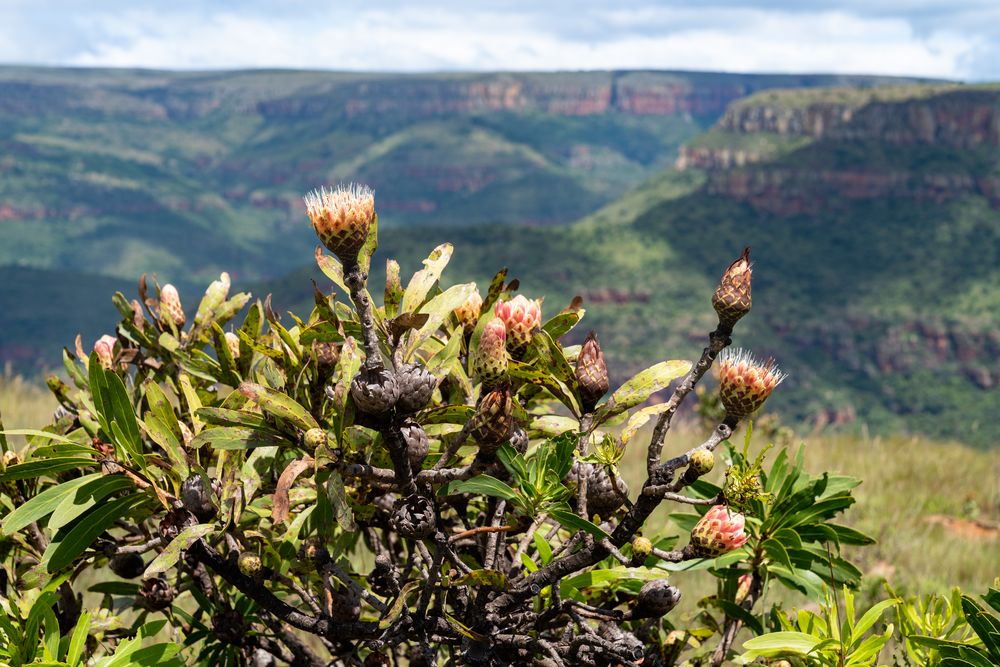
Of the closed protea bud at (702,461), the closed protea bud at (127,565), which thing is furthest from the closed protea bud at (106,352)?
the closed protea bud at (702,461)

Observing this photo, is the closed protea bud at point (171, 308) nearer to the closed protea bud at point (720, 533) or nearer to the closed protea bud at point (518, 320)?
the closed protea bud at point (518, 320)

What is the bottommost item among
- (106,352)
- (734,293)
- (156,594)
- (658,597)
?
(156,594)

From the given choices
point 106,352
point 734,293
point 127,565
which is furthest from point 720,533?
point 106,352

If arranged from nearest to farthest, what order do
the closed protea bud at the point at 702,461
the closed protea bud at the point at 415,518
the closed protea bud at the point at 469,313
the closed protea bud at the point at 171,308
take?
the closed protea bud at the point at 702,461 < the closed protea bud at the point at 415,518 < the closed protea bud at the point at 469,313 < the closed protea bud at the point at 171,308

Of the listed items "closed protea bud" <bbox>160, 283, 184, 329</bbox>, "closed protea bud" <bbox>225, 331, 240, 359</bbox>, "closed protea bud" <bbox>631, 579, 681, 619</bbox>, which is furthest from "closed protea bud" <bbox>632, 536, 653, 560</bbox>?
"closed protea bud" <bbox>160, 283, 184, 329</bbox>

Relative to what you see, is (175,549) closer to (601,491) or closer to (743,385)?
(601,491)

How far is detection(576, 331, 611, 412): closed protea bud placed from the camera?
120cm

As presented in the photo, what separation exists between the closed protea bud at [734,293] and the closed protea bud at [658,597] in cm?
49

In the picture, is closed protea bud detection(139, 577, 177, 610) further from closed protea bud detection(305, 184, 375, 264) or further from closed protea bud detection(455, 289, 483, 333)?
closed protea bud detection(305, 184, 375, 264)

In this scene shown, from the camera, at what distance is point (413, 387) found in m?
1.11

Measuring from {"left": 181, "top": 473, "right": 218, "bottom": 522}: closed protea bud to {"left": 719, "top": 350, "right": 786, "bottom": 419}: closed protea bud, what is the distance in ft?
2.66

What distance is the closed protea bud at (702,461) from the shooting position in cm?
106

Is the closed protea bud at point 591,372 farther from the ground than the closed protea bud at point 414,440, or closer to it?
farther from the ground

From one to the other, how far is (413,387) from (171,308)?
899 mm
